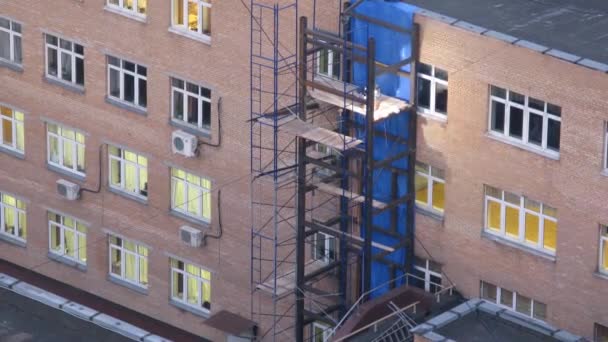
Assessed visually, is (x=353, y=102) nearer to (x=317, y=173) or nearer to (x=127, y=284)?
(x=317, y=173)

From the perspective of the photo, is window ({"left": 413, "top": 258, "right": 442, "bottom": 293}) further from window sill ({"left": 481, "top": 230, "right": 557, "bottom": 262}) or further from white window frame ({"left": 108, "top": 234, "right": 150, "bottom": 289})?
white window frame ({"left": 108, "top": 234, "right": 150, "bottom": 289})

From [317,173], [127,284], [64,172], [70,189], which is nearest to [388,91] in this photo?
[317,173]

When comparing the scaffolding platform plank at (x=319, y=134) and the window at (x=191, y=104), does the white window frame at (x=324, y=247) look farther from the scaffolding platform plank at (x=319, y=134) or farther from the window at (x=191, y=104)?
the window at (x=191, y=104)

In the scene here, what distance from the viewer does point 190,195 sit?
2499 inches

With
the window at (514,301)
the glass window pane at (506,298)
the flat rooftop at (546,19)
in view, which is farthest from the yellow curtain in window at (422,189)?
the flat rooftop at (546,19)

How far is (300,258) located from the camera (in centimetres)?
5884

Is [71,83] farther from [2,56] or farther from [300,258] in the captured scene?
[300,258]

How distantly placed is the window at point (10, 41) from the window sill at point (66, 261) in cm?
598

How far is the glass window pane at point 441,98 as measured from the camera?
56719mm

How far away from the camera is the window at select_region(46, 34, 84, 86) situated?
213 ft

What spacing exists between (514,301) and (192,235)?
10.4 m

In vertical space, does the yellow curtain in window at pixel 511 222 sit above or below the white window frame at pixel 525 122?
below

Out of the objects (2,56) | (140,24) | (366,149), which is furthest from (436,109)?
(2,56)

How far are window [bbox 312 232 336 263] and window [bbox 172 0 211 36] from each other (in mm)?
6340
